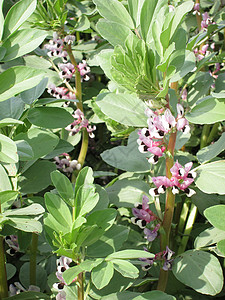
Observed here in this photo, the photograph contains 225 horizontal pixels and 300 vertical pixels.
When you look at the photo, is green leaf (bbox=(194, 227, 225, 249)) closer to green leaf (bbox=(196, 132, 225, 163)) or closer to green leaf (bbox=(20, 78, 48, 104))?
green leaf (bbox=(196, 132, 225, 163))

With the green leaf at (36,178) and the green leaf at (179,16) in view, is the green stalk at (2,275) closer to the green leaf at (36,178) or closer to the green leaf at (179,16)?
the green leaf at (36,178)

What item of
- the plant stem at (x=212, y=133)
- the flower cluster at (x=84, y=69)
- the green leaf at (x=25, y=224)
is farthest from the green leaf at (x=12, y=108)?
the plant stem at (x=212, y=133)

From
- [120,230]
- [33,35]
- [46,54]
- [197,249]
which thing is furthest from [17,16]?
[46,54]

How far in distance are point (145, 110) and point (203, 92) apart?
49 cm

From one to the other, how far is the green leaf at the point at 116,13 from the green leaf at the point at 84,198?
0.36 meters

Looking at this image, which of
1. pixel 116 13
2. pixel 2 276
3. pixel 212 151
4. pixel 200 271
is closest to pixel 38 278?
pixel 2 276

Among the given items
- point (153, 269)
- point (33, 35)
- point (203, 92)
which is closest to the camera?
point (33, 35)

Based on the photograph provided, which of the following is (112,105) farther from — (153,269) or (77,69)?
(77,69)

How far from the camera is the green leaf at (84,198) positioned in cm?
66

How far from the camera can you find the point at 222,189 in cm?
71

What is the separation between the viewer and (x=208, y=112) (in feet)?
2.44

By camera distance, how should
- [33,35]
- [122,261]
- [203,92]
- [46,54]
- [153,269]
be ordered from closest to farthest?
[122,261]
[33,35]
[153,269]
[203,92]
[46,54]

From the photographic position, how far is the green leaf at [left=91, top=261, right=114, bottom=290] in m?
0.59

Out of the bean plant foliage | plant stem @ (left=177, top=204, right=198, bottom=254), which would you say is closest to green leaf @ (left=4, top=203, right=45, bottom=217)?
the bean plant foliage
